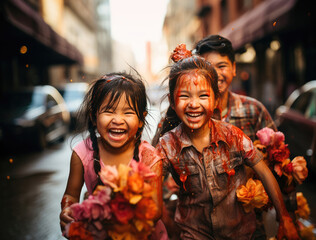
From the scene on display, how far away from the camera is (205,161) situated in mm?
2234

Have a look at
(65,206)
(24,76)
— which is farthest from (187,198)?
(24,76)

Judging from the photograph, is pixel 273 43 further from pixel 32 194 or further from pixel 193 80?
pixel 193 80

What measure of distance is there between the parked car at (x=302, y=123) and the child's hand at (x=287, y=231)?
3.25m

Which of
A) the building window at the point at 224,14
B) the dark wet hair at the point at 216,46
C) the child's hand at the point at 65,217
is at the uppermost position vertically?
the building window at the point at 224,14

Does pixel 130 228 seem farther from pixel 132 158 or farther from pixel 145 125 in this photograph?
pixel 145 125

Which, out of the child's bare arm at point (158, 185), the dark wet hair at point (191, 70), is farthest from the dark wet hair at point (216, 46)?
the child's bare arm at point (158, 185)

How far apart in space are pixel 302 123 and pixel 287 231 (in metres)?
4.37

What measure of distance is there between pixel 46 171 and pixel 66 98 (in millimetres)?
7589

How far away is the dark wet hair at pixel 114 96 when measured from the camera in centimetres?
213

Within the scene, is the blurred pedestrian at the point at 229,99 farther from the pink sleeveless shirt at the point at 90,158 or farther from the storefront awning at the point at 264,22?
the storefront awning at the point at 264,22

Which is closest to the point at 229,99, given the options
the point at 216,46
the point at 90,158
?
the point at 216,46

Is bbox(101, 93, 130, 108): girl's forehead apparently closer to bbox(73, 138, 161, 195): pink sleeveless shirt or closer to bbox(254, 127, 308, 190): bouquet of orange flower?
bbox(73, 138, 161, 195): pink sleeveless shirt

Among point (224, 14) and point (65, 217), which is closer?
point (65, 217)

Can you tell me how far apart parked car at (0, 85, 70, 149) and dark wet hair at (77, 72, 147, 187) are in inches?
294
